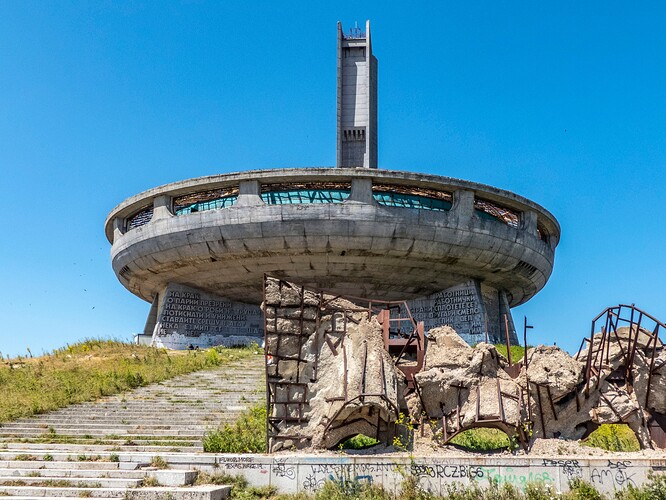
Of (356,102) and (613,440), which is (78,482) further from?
(356,102)

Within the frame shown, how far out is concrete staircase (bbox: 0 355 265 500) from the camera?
9547 millimetres

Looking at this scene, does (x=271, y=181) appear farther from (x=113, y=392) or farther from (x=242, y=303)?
(x=113, y=392)

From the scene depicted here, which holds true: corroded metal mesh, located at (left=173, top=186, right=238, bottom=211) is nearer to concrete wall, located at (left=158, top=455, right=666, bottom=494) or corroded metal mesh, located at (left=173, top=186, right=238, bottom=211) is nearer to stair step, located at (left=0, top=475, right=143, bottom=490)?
stair step, located at (left=0, top=475, right=143, bottom=490)

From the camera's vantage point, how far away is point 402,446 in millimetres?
10430

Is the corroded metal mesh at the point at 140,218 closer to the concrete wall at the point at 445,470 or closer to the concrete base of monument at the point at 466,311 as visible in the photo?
the concrete base of monument at the point at 466,311

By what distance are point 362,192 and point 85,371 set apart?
12.0m

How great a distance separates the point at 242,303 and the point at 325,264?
6604mm

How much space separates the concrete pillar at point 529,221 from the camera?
29.4 m

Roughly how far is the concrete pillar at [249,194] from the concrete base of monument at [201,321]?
661 centimetres

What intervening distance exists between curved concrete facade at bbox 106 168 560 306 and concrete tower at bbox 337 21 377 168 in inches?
569

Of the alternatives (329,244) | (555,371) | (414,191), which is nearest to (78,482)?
(555,371)

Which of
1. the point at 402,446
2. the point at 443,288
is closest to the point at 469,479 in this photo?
the point at 402,446

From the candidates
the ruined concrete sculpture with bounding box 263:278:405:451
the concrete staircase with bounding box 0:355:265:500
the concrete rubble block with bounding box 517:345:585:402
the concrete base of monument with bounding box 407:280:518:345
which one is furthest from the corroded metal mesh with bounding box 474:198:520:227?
the ruined concrete sculpture with bounding box 263:278:405:451

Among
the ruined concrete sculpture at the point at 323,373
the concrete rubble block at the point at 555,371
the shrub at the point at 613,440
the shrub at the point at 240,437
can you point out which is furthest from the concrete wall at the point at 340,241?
the concrete rubble block at the point at 555,371
